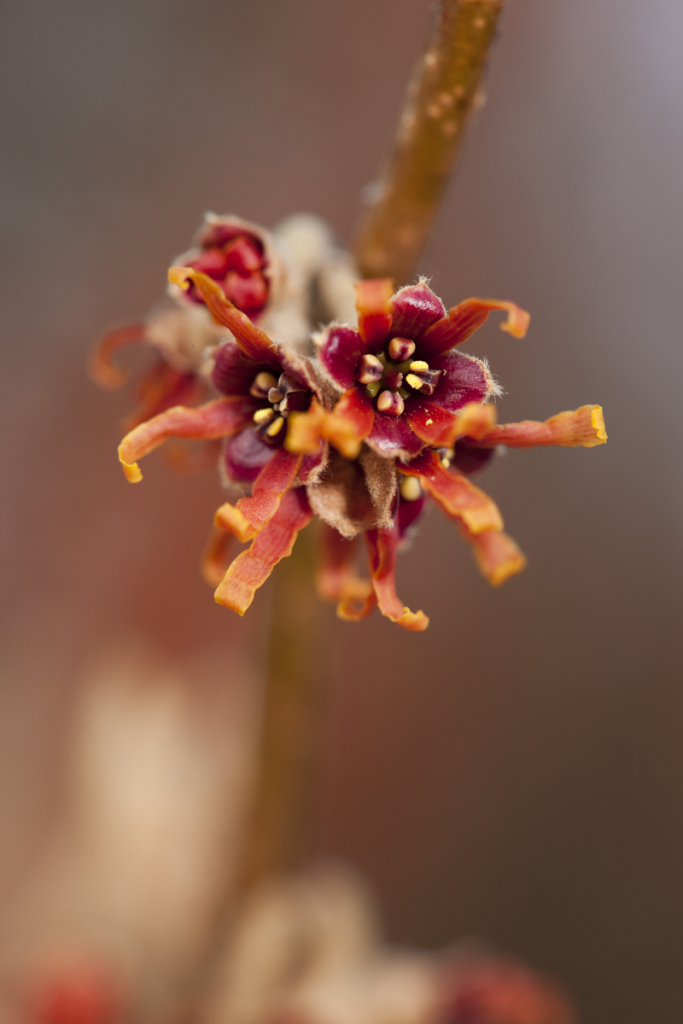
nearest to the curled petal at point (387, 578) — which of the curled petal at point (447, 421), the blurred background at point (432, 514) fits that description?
the curled petal at point (447, 421)

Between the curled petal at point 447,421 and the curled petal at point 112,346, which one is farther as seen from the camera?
the curled petal at point 112,346

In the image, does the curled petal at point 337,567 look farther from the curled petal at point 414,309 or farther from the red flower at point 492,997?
the red flower at point 492,997

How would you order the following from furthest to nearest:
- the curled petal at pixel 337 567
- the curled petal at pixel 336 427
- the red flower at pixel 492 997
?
1. the red flower at pixel 492 997
2. the curled petal at pixel 337 567
3. the curled petal at pixel 336 427

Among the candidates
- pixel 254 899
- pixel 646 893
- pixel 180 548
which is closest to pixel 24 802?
pixel 180 548

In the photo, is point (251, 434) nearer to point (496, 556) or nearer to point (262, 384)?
point (262, 384)

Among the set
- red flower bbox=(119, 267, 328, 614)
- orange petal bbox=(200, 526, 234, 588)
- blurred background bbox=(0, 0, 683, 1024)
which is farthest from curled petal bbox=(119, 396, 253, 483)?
blurred background bbox=(0, 0, 683, 1024)

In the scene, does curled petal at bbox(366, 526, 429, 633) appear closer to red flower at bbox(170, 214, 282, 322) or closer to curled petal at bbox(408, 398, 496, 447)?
curled petal at bbox(408, 398, 496, 447)

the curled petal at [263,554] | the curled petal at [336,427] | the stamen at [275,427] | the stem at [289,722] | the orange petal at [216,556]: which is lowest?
the stem at [289,722]
